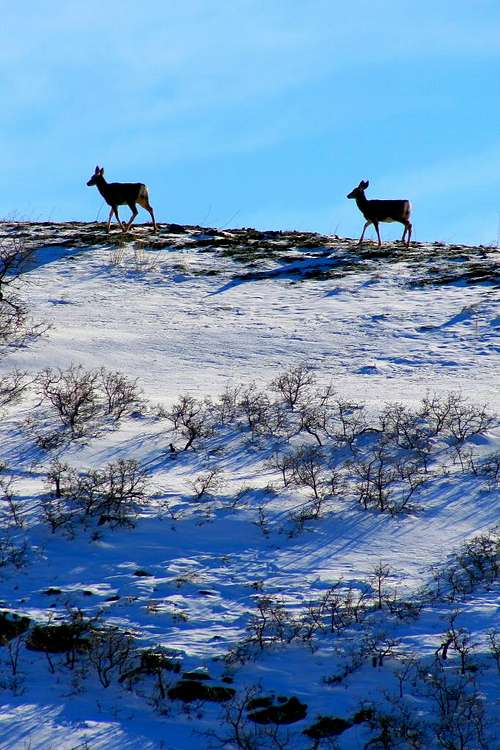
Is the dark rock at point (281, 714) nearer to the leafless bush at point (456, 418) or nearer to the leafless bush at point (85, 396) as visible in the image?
the leafless bush at point (456, 418)

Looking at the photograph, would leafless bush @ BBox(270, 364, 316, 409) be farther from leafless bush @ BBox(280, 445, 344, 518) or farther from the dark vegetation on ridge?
the dark vegetation on ridge

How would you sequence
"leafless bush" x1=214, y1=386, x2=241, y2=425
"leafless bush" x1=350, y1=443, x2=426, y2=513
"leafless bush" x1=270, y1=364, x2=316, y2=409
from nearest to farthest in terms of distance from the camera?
"leafless bush" x1=350, y1=443, x2=426, y2=513
"leafless bush" x1=214, y1=386, x2=241, y2=425
"leafless bush" x1=270, y1=364, x2=316, y2=409

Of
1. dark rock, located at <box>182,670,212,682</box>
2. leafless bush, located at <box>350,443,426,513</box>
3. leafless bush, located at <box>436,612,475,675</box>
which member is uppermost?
leafless bush, located at <box>350,443,426,513</box>

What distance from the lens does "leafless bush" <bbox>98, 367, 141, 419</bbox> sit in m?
11.0

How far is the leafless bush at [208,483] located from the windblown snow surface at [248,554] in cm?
4

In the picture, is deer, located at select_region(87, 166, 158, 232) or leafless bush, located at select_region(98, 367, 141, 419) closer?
leafless bush, located at select_region(98, 367, 141, 419)

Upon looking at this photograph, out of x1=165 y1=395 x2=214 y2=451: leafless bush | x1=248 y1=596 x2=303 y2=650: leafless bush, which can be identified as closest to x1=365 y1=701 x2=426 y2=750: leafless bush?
x1=248 y1=596 x2=303 y2=650: leafless bush

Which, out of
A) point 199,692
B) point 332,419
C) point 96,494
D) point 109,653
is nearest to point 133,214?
point 332,419

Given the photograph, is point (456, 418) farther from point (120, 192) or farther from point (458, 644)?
point (120, 192)

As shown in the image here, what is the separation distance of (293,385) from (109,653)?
6968mm

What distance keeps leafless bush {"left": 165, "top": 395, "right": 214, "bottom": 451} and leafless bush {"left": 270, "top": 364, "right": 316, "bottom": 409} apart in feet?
3.93

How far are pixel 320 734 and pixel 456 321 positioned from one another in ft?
40.5

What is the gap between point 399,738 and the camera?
198 inches

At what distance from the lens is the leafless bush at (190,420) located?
10086mm
